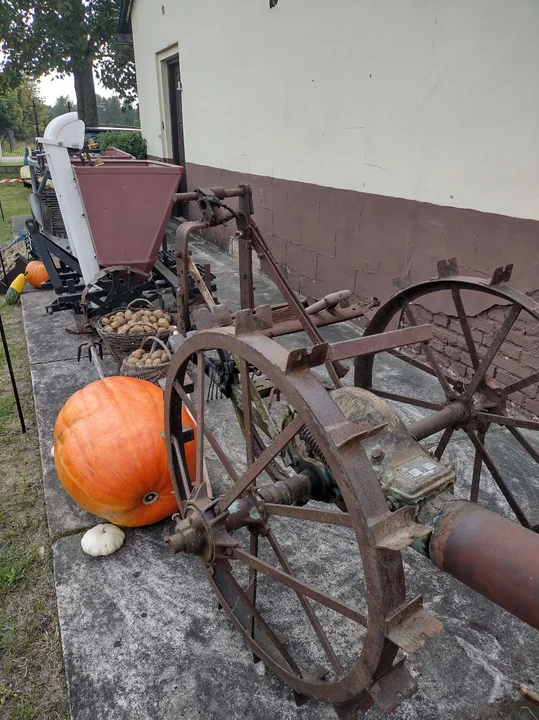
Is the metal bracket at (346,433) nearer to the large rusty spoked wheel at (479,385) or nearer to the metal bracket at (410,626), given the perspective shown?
the metal bracket at (410,626)

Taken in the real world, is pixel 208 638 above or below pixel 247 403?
below

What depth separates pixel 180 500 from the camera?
8.28 ft

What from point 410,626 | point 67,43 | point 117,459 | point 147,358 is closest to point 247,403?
point 410,626

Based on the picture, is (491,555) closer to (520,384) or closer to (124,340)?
(520,384)

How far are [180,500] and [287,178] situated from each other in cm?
503

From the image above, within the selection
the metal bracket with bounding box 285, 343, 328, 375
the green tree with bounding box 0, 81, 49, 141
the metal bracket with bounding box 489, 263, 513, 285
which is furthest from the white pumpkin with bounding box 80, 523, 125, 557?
the green tree with bounding box 0, 81, 49, 141

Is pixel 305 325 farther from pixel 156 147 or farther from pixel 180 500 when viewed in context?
pixel 156 147

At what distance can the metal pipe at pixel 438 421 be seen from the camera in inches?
92.9

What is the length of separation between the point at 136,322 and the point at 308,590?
10.9 feet

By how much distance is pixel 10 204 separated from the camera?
13891 mm

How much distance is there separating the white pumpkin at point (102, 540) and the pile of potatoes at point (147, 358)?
1.38m

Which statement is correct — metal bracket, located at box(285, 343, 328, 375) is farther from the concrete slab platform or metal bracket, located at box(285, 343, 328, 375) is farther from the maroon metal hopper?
the maroon metal hopper

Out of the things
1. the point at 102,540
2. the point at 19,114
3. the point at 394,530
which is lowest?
the point at 102,540

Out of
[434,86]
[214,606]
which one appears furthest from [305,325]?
[434,86]
